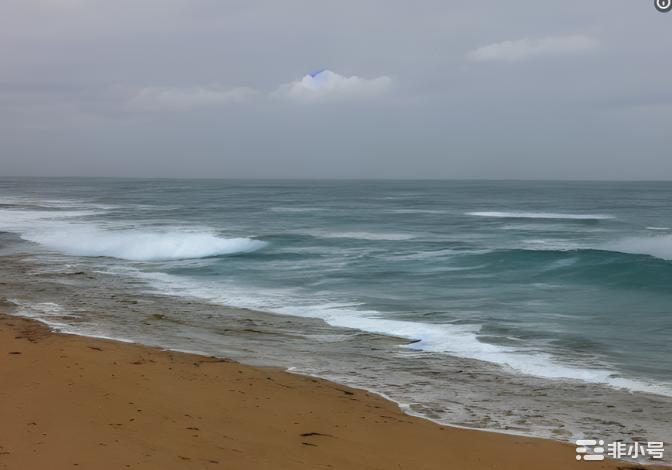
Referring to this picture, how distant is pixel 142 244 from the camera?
28484 millimetres

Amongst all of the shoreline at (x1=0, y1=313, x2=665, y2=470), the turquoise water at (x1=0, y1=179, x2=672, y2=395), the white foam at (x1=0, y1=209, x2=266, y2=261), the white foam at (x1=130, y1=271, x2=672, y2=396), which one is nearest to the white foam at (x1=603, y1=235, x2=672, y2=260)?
the turquoise water at (x1=0, y1=179, x2=672, y2=395)

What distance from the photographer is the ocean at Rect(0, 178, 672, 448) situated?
893cm

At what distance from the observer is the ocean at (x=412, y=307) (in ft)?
29.3

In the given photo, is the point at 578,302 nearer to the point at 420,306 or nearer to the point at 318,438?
the point at 420,306

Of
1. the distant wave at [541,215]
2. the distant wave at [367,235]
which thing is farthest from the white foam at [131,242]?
the distant wave at [541,215]

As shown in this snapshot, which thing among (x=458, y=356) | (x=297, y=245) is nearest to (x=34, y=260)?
(x=297, y=245)

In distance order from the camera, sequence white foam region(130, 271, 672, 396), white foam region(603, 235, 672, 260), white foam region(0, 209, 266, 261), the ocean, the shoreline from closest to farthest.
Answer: the shoreline → the ocean → white foam region(130, 271, 672, 396) → white foam region(0, 209, 266, 261) → white foam region(603, 235, 672, 260)

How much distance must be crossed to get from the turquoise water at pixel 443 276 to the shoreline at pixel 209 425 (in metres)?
3.71

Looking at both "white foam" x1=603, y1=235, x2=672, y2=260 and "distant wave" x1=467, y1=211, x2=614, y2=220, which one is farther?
Answer: "distant wave" x1=467, y1=211, x2=614, y2=220

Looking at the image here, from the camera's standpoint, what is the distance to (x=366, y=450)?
6.25 m

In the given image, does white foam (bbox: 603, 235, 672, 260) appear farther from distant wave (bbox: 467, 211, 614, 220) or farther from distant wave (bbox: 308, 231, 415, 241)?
distant wave (bbox: 467, 211, 614, 220)

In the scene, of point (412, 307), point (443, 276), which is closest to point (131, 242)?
point (443, 276)

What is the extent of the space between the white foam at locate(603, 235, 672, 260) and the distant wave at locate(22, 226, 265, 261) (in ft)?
54.0

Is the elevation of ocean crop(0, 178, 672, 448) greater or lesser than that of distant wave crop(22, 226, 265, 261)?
lesser
